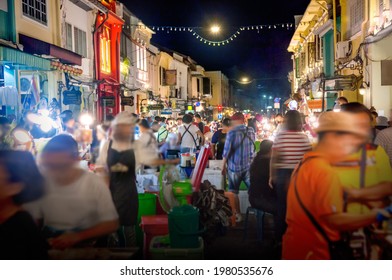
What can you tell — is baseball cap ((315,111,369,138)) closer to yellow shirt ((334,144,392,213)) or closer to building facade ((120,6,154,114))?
yellow shirt ((334,144,392,213))

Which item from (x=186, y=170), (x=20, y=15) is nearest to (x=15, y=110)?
(x=20, y=15)

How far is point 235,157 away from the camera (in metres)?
8.58

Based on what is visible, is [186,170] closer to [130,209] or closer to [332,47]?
[130,209]

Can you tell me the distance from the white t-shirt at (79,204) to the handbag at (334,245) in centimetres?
160

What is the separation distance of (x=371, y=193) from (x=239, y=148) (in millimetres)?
4889

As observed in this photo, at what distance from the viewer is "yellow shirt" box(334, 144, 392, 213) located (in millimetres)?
3607

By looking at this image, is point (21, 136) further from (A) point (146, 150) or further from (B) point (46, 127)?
(B) point (46, 127)

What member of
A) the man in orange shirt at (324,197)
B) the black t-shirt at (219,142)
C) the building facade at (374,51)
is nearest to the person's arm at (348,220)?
the man in orange shirt at (324,197)

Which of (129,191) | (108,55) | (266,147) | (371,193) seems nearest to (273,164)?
(266,147)

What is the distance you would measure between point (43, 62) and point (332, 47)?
14559mm

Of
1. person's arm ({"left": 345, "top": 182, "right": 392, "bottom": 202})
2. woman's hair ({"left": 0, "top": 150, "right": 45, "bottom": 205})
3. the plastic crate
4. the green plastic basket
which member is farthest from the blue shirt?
woman's hair ({"left": 0, "top": 150, "right": 45, "bottom": 205})

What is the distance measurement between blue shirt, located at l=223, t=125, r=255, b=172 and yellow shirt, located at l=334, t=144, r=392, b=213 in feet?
15.4

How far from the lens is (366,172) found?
145 inches

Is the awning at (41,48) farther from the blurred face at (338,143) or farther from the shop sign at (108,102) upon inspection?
the blurred face at (338,143)
